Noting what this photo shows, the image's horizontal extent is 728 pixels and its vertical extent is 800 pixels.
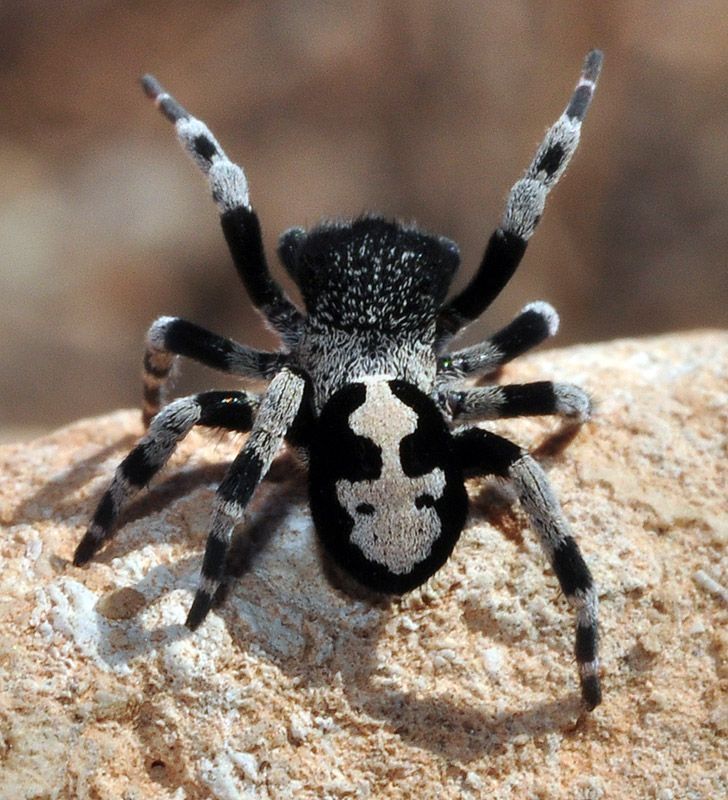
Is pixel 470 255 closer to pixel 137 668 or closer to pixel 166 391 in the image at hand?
pixel 166 391

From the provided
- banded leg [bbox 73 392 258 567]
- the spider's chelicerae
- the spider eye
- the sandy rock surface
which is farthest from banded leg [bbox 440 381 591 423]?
banded leg [bbox 73 392 258 567]

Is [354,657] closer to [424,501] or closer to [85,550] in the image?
[424,501]

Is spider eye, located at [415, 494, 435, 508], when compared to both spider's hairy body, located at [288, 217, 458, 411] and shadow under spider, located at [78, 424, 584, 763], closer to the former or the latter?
shadow under spider, located at [78, 424, 584, 763]

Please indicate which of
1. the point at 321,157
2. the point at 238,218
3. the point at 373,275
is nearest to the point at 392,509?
the point at 373,275

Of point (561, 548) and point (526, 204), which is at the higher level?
point (526, 204)

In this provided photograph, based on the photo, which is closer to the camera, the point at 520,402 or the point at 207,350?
the point at 520,402

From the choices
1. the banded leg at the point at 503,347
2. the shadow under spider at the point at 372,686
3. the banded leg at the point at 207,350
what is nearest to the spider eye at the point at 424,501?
the shadow under spider at the point at 372,686

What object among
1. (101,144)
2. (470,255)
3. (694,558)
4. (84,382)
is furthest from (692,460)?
(101,144)
